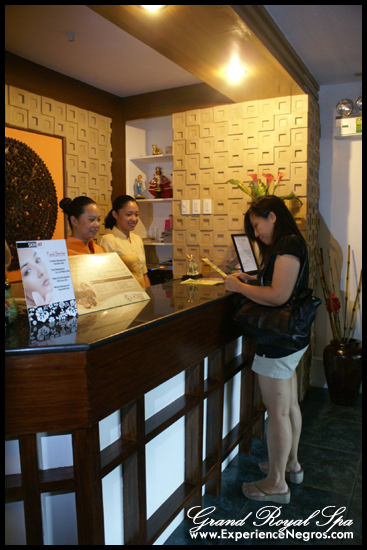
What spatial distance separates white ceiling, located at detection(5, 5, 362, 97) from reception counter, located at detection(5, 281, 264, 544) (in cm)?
181

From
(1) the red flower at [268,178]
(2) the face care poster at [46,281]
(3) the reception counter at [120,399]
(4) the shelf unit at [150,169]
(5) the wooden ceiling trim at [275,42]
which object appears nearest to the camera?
(3) the reception counter at [120,399]

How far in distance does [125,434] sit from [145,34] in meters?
2.13

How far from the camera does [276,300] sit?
1956mm

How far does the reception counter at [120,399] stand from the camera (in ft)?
4.18

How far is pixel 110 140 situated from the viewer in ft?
14.7

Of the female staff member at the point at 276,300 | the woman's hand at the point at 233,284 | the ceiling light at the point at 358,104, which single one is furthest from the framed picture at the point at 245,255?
the ceiling light at the point at 358,104

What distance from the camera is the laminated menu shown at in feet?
5.74

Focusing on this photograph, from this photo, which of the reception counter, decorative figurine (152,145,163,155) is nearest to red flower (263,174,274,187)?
the reception counter

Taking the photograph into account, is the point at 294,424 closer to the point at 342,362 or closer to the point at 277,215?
the point at 277,215

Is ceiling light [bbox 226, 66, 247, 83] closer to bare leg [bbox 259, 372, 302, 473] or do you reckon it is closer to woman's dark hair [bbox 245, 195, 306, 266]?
woman's dark hair [bbox 245, 195, 306, 266]

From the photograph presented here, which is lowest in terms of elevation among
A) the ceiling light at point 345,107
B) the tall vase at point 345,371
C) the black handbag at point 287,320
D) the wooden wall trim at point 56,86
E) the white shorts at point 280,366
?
the tall vase at point 345,371

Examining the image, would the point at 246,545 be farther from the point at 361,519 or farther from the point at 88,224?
the point at 88,224

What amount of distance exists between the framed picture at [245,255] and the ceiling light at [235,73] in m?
1.16

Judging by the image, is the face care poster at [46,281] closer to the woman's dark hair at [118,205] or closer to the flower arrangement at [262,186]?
the woman's dark hair at [118,205]
